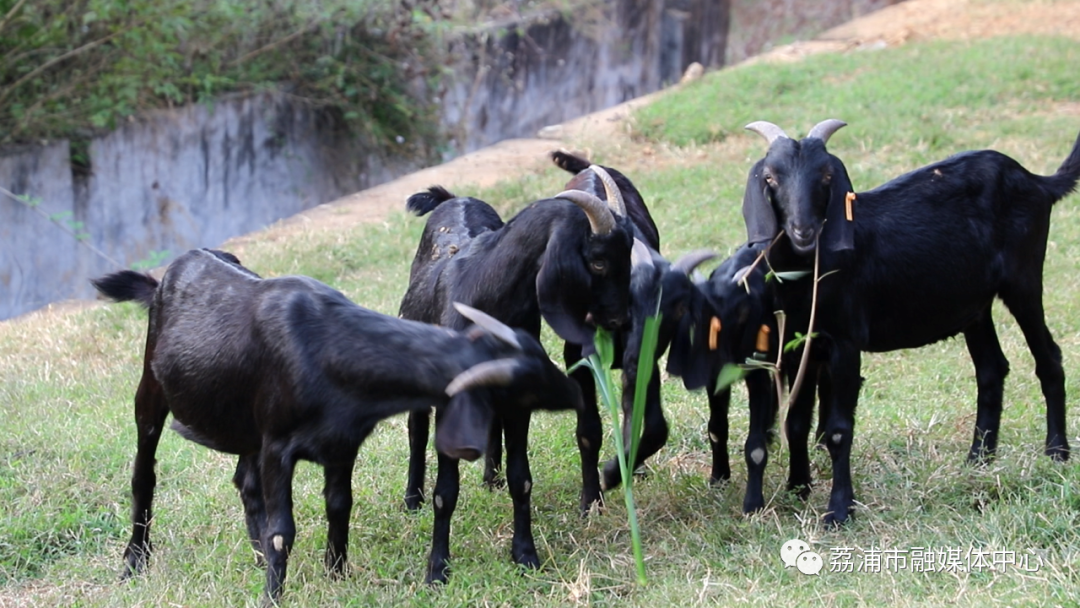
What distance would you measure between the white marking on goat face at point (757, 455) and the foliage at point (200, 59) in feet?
27.1

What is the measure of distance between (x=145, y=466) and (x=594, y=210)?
89.0 inches

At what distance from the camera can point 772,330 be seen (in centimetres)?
528

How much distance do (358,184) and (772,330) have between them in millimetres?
10031

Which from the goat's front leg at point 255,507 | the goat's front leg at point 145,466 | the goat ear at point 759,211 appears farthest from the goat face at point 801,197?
the goat's front leg at point 145,466

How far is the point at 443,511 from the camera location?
4941 millimetres

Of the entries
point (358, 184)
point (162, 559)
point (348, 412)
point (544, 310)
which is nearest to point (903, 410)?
point (544, 310)

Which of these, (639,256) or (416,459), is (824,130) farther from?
(416,459)

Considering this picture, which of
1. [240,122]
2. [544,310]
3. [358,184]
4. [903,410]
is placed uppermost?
[544,310]

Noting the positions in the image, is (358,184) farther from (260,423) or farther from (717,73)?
(260,423)

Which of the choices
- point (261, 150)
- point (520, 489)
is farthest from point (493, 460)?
point (261, 150)

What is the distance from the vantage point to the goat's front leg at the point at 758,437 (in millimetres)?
5254

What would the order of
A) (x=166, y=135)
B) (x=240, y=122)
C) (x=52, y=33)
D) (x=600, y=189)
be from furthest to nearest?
(x=240, y=122), (x=166, y=135), (x=52, y=33), (x=600, y=189)

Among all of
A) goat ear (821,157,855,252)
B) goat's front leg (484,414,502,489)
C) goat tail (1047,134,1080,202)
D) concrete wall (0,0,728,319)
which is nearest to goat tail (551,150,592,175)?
goat's front leg (484,414,502,489)

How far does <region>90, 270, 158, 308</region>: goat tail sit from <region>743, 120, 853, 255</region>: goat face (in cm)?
271
